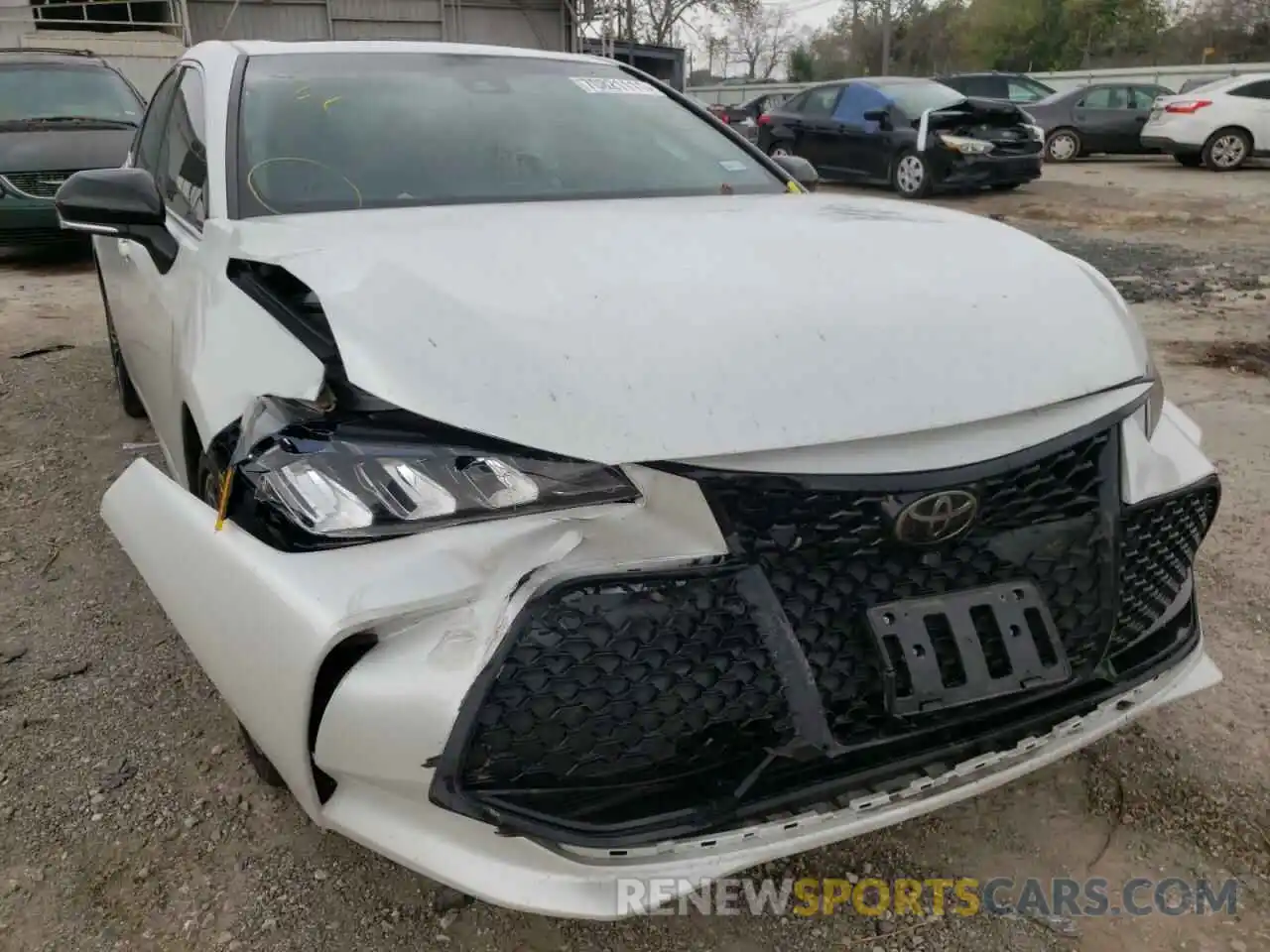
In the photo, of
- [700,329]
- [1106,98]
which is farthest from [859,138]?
[700,329]

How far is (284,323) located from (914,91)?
11813mm

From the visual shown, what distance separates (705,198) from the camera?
101 inches

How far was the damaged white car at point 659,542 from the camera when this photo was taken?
134cm

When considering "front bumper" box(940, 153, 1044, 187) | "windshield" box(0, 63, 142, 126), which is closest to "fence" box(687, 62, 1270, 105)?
"front bumper" box(940, 153, 1044, 187)

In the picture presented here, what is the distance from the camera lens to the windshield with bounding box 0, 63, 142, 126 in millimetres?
7707

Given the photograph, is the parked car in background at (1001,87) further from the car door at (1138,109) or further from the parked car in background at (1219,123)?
the parked car in background at (1219,123)

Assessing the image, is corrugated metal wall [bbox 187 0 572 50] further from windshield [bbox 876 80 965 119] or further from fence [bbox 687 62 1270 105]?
windshield [bbox 876 80 965 119]

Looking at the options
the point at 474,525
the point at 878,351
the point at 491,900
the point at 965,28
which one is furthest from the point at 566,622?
the point at 965,28

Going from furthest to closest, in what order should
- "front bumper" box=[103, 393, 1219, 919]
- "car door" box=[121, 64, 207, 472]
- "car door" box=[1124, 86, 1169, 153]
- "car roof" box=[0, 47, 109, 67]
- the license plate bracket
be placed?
"car door" box=[1124, 86, 1169, 153], "car roof" box=[0, 47, 109, 67], "car door" box=[121, 64, 207, 472], the license plate bracket, "front bumper" box=[103, 393, 1219, 919]

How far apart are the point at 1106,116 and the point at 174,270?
57.3 ft

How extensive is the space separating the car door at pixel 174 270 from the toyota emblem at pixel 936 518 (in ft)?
4.83

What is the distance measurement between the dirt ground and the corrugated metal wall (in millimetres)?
17960

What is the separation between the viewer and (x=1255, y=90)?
550 inches

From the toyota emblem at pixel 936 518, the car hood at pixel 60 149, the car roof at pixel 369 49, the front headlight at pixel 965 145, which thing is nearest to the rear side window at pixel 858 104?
the front headlight at pixel 965 145
